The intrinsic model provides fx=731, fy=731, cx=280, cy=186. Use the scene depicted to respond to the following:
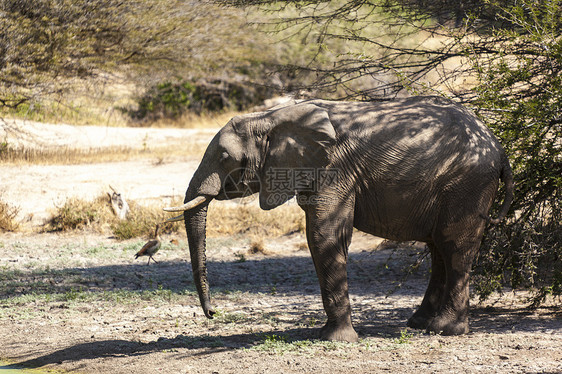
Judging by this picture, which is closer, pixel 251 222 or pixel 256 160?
pixel 256 160

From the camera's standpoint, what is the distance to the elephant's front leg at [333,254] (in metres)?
6.38

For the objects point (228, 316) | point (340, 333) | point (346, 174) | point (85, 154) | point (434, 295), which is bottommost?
point (228, 316)

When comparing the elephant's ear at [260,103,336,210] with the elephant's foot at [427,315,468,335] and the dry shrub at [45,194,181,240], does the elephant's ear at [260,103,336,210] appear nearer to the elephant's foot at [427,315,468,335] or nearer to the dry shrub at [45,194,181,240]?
the elephant's foot at [427,315,468,335]

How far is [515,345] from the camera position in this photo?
21.0 ft

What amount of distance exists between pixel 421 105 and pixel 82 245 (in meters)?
7.39

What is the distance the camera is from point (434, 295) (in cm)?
724

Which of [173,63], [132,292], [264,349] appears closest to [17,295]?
[132,292]

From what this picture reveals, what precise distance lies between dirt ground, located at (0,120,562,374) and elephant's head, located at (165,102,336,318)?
0.93 metres

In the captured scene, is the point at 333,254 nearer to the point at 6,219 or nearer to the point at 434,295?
the point at 434,295

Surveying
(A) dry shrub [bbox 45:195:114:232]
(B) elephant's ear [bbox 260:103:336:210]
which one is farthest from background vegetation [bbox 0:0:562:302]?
(A) dry shrub [bbox 45:195:114:232]

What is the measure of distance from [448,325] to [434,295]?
0.55 m

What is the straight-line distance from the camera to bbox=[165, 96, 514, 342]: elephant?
637cm

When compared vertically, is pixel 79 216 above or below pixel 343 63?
below

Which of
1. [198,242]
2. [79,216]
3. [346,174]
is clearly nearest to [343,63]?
[346,174]
